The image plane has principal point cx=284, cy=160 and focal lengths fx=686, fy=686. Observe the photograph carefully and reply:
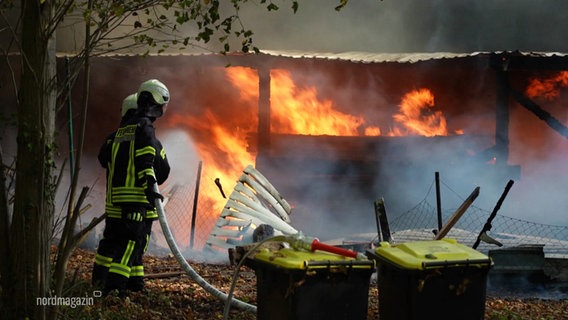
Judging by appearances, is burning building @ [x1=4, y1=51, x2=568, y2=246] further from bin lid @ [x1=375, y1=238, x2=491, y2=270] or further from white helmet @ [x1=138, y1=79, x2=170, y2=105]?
bin lid @ [x1=375, y1=238, x2=491, y2=270]

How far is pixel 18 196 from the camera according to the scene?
14.4ft

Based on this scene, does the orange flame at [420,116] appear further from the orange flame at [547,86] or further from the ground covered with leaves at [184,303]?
the ground covered with leaves at [184,303]

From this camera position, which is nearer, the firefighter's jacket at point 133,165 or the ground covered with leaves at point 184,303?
the ground covered with leaves at point 184,303

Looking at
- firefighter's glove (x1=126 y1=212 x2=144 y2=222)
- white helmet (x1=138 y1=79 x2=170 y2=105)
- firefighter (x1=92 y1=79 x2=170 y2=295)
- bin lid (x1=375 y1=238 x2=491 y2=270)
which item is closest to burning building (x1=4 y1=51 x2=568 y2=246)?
white helmet (x1=138 y1=79 x2=170 y2=105)

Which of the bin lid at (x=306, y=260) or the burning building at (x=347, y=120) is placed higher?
the burning building at (x=347, y=120)

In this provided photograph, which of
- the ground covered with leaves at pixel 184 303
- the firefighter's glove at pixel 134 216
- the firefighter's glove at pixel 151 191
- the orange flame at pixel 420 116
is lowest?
the ground covered with leaves at pixel 184 303

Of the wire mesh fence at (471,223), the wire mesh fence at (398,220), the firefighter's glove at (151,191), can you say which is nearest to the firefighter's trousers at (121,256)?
the firefighter's glove at (151,191)

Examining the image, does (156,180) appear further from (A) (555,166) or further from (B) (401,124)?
(A) (555,166)

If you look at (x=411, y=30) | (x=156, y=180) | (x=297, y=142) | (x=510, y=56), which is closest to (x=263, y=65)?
(x=297, y=142)

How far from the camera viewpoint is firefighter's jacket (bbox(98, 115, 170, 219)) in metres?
7.01

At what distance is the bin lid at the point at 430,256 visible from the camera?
15.6 feet

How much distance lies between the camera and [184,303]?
691 centimetres

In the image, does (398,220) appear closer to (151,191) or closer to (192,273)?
(151,191)

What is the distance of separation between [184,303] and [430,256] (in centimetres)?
302
